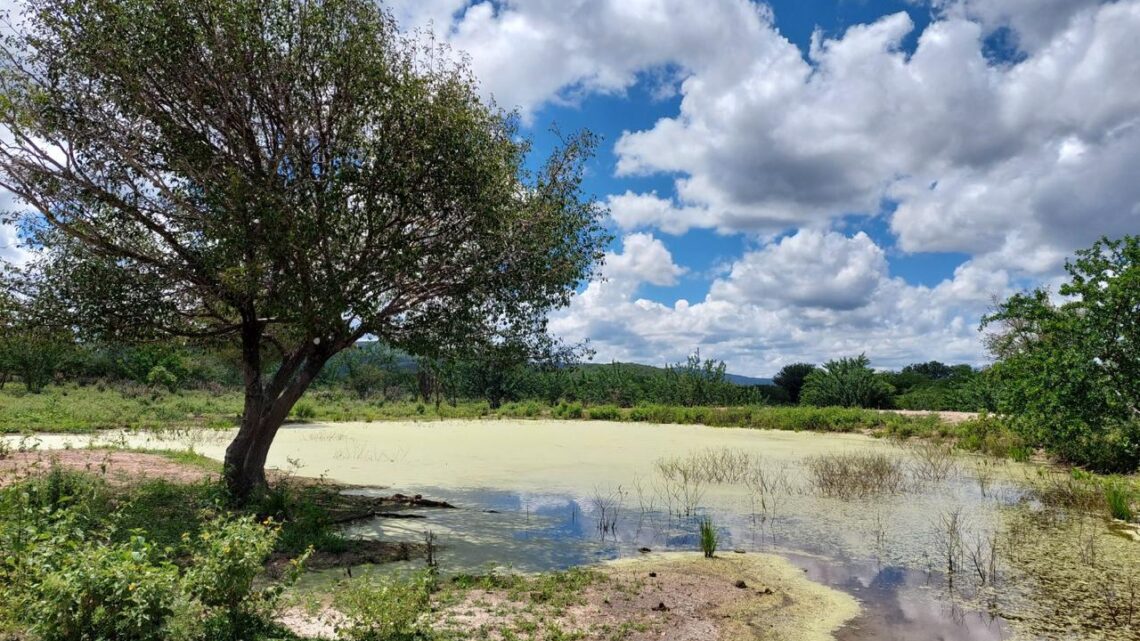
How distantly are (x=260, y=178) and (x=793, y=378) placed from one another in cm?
4039

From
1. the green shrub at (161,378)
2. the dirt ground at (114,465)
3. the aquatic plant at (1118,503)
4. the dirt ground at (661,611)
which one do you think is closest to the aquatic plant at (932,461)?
the aquatic plant at (1118,503)

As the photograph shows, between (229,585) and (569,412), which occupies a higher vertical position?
(569,412)

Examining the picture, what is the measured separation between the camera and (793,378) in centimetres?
4438

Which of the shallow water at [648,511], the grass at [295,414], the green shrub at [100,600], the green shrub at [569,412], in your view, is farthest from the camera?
the green shrub at [569,412]

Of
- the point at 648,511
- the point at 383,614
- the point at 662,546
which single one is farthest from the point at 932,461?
the point at 383,614

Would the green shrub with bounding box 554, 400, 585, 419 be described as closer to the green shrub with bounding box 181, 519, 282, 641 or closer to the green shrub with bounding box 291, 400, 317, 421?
the green shrub with bounding box 291, 400, 317, 421

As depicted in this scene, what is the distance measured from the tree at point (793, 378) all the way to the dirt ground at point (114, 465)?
36625mm

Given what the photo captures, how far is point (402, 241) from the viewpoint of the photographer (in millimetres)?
9047

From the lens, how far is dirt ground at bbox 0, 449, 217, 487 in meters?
10.7

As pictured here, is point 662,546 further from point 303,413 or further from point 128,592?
point 303,413

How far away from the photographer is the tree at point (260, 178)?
27.3ft

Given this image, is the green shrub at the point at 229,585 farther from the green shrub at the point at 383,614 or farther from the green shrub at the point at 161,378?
the green shrub at the point at 161,378

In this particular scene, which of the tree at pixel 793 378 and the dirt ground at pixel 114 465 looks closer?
the dirt ground at pixel 114 465

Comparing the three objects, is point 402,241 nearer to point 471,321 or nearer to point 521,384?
point 471,321
